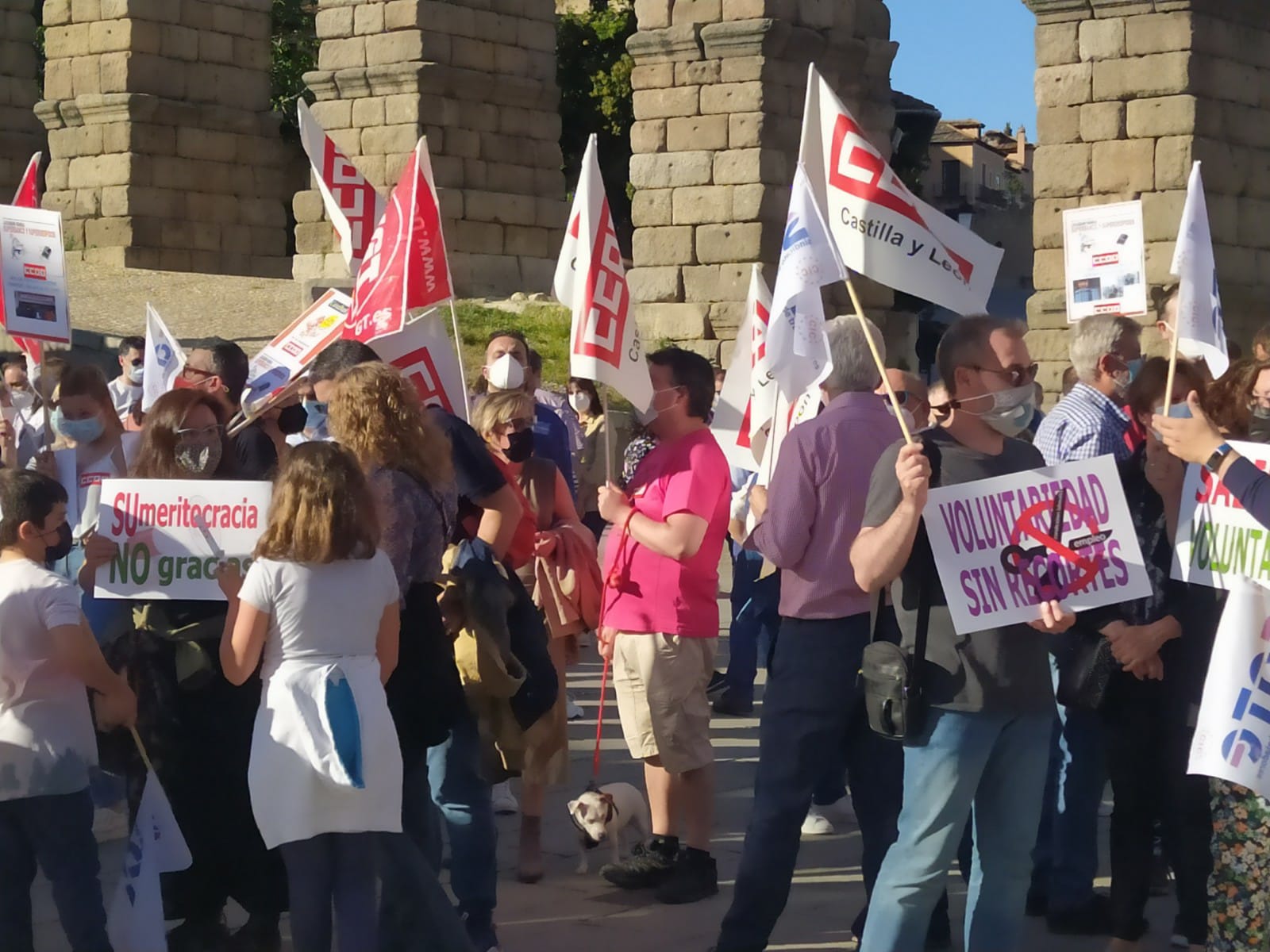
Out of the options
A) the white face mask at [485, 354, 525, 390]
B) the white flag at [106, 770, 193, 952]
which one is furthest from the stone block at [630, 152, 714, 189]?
the white flag at [106, 770, 193, 952]

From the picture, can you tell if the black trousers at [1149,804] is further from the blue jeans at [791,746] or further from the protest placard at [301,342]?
the protest placard at [301,342]

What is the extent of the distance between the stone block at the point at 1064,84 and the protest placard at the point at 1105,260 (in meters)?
7.27

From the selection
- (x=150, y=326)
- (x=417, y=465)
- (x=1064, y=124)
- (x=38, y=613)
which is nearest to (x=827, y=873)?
(x=417, y=465)

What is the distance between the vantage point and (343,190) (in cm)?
868

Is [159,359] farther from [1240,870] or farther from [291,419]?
[1240,870]

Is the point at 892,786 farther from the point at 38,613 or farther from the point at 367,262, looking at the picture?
the point at 367,262

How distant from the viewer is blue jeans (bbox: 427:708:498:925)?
5695 millimetres

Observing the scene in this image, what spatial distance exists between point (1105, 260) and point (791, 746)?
409 centimetres

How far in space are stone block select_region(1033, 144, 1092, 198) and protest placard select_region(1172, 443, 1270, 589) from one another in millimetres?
10934

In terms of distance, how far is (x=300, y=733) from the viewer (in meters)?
4.81

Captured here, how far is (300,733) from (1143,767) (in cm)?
246

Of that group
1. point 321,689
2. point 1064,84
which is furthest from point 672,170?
point 321,689

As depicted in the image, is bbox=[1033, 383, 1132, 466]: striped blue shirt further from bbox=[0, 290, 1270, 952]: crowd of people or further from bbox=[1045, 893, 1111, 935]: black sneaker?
bbox=[1045, 893, 1111, 935]: black sneaker

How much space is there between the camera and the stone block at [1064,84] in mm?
15766
